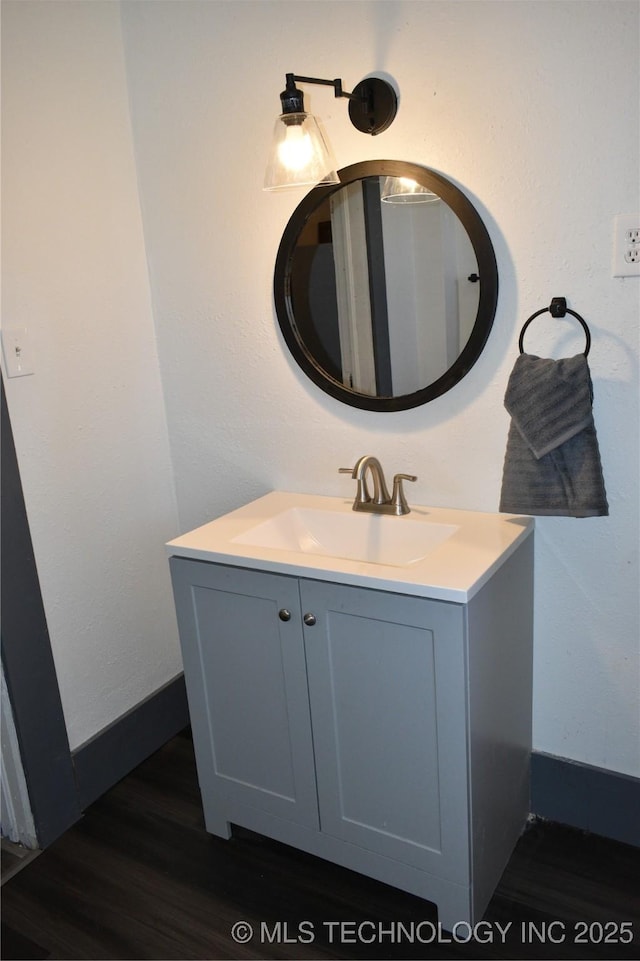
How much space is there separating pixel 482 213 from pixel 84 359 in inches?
40.9

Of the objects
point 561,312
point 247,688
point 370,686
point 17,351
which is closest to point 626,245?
point 561,312

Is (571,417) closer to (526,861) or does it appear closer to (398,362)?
(398,362)

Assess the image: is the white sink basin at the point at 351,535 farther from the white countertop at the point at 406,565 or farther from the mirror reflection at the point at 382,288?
the mirror reflection at the point at 382,288

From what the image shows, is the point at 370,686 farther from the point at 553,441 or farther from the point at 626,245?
the point at 626,245

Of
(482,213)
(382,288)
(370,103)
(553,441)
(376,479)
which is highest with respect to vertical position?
(370,103)

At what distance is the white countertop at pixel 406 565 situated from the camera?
4.73 ft

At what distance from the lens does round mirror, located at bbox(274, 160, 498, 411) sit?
1.69m

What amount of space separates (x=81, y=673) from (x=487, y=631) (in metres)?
1.12

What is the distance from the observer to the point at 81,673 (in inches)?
81.0

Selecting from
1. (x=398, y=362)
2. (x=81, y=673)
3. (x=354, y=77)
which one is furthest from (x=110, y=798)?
(x=354, y=77)

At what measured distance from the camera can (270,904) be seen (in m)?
1.72

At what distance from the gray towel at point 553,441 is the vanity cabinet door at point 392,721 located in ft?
1.15

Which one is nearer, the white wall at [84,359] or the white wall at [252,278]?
the white wall at [252,278]

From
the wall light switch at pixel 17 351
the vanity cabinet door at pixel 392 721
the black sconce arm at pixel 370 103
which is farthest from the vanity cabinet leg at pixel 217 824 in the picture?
the black sconce arm at pixel 370 103
